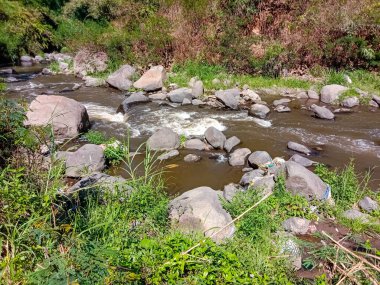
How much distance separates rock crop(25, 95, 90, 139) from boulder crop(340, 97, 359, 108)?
799cm

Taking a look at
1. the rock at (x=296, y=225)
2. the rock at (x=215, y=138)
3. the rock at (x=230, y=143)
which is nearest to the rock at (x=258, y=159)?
the rock at (x=230, y=143)

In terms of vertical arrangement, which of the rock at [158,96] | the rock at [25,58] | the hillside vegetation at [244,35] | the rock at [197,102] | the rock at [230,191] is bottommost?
the rock at [230,191]

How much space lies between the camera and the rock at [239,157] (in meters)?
7.61

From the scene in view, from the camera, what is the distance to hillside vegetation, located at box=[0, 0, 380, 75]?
519 inches

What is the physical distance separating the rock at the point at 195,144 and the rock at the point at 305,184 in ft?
8.81

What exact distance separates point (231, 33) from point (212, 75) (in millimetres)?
1946

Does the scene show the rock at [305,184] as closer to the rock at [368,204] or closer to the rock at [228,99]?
the rock at [368,204]

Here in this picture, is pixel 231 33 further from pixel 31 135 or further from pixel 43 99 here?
pixel 31 135

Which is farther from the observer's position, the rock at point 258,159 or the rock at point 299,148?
the rock at point 299,148

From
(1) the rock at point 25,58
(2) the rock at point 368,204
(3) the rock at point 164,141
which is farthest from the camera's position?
(1) the rock at point 25,58

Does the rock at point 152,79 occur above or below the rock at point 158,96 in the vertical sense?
above

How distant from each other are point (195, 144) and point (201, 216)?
142 inches

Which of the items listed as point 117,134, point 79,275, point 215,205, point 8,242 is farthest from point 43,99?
point 79,275

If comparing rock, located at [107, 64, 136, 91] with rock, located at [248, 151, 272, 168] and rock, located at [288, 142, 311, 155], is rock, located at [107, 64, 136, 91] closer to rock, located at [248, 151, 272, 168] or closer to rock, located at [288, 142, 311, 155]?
rock, located at [288, 142, 311, 155]
